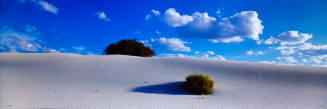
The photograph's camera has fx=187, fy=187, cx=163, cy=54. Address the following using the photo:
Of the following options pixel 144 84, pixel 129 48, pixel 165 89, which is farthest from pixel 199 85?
pixel 129 48

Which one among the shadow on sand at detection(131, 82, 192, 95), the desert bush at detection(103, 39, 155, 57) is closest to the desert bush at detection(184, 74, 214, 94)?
the shadow on sand at detection(131, 82, 192, 95)

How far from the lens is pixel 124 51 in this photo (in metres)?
26.1

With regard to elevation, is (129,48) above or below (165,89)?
above

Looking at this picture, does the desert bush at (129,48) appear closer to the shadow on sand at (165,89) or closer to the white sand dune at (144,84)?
the white sand dune at (144,84)

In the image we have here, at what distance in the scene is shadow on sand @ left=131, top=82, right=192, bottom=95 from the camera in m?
8.26

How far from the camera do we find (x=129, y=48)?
26469 millimetres

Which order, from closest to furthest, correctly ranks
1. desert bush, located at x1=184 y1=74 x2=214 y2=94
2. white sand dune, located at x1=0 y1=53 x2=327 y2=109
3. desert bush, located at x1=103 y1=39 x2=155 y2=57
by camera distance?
1. white sand dune, located at x1=0 y1=53 x2=327 y2=109
2. desert bush, located at x1=184 y1=74 x2=214 y2=94
3. desert bush, located at x1=103 y1=39 x2=155 y2=57

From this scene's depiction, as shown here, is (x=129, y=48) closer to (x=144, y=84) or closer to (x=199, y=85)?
(x=144, y=84)

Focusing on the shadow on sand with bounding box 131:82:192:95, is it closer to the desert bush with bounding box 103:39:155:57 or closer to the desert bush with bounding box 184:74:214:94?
the desert bush with bounding box 184:74:214:94

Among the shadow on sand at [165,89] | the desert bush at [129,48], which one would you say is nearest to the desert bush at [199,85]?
the shadow on sand at [165,89]

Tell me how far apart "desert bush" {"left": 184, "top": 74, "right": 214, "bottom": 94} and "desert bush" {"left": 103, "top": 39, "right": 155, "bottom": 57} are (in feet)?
60.7

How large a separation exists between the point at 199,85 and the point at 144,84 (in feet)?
9.26

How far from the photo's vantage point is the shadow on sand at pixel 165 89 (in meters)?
8.26

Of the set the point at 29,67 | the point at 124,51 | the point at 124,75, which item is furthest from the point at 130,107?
the point at 124,51
